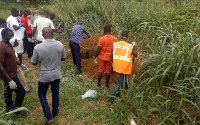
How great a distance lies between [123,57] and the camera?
414cm

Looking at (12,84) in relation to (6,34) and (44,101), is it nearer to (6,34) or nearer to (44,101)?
(44,101)

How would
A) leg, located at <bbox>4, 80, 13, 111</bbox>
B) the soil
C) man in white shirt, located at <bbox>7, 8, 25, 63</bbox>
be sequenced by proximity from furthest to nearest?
1. man in white shirt, located at <bbox>7, 8, 25, 63</bbox>
2. the soil
3. leg, located at <bbox>4, 80, 13, 111</bbox>

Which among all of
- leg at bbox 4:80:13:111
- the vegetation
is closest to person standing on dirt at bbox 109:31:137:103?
the vegetation

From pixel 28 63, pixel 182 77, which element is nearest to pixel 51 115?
pixel 182 77

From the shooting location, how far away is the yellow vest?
411 centimetres

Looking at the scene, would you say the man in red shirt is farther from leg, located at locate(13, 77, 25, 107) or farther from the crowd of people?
leg, located at locate(13, 77, 25, 107)

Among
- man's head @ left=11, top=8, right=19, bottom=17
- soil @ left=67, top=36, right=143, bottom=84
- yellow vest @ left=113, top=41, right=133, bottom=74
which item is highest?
man's head @ left=11, top=8, right=19, bottom=17

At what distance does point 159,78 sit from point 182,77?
40 centimetres

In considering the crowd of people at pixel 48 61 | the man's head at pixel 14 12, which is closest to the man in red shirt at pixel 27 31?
the man's head at pixel 14 12

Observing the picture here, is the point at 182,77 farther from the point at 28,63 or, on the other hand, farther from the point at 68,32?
the point at 68,32

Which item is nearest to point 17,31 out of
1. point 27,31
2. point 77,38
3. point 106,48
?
point 27,31

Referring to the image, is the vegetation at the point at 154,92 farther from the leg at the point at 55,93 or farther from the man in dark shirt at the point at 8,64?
the man in dark shirt at the point at 8,64

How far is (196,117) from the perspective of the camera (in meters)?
3.22

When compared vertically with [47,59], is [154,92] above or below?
below
